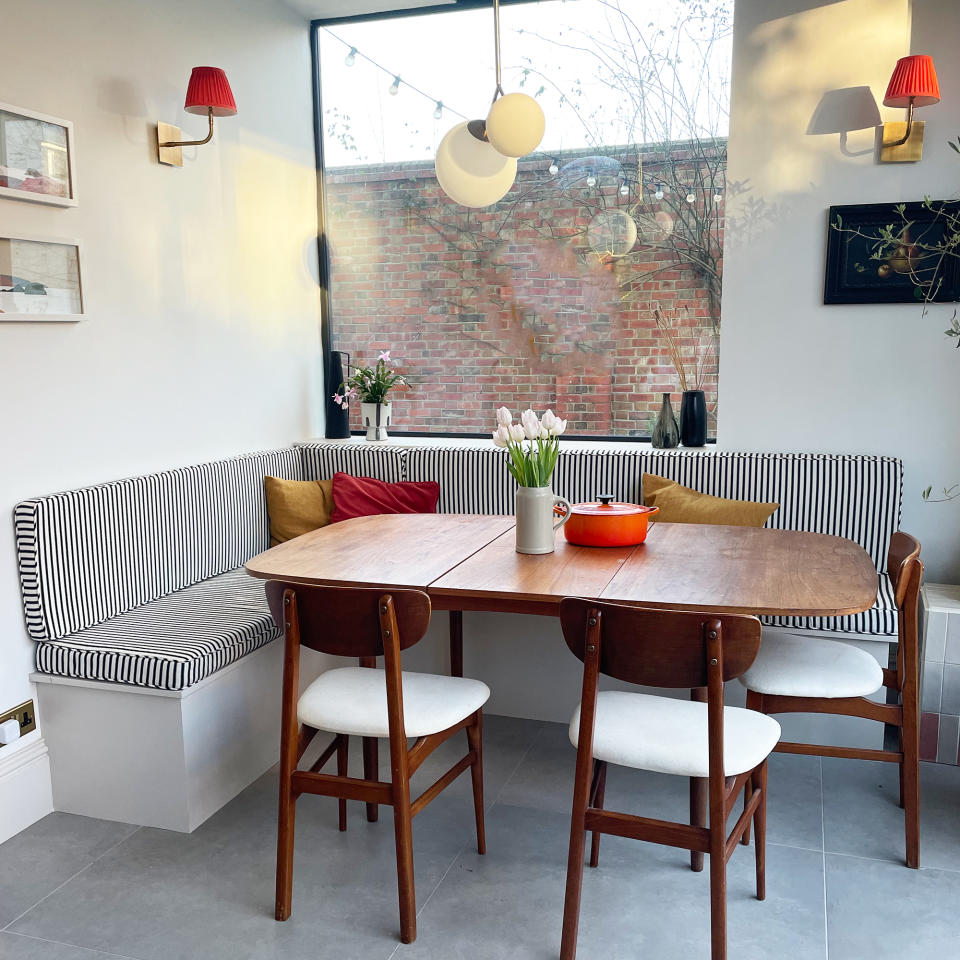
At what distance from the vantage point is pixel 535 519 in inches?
103

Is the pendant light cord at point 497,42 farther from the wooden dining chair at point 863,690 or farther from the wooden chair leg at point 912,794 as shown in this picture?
the wooden chair leg at point 912,794

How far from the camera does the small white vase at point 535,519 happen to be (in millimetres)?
2592

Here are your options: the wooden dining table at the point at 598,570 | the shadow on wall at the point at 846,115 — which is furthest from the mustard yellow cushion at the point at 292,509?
the shadow on wall at the point at 846,115

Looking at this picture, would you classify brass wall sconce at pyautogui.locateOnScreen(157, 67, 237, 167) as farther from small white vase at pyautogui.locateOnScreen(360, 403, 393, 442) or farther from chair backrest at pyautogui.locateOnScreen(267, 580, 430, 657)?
chair backrest at pyautogui.locateOnScreen(267, 580, 430, 657)

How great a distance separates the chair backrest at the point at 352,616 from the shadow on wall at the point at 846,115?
2.74 m

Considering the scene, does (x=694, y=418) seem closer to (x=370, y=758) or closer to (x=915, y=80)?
(x=915, y=80)

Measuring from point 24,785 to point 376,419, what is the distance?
225 cm

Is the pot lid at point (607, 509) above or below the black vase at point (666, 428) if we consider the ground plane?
below

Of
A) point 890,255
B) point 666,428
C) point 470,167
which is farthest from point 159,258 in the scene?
point 890,255

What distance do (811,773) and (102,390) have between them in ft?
8.90

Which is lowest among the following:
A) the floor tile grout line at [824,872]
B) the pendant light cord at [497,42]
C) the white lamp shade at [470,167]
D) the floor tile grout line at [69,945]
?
the floor tile grout line at [69,945]

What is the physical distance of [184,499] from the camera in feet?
10.8

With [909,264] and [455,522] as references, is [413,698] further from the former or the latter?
[909,264]

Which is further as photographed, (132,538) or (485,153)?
(132,538)
